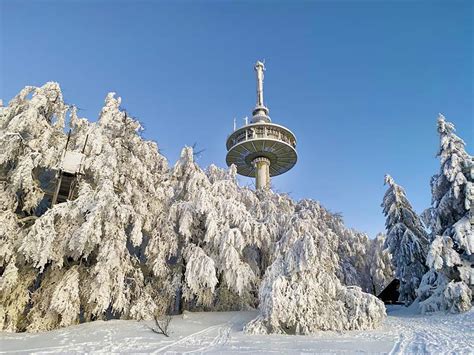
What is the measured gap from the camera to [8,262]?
9820mm

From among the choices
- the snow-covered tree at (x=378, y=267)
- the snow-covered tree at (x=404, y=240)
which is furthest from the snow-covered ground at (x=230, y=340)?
the snow-covered tree at (x=378, y=267)

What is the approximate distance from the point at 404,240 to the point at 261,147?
19.1 m

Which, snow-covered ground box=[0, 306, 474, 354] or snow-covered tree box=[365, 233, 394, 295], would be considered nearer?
snow-covered ground box=[0, 306, 474, 354]

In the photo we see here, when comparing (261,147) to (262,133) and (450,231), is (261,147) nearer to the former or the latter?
(262,133)

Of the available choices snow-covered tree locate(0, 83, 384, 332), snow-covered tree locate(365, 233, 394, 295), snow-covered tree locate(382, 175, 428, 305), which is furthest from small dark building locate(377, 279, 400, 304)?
snow-covered tree locate(0, 83, 384, 332)

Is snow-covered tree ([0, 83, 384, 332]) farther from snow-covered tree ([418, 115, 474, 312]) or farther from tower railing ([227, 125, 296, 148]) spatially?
tower railing ([227, 125, 296, 148])

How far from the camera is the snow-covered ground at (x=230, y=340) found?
7.00 meters

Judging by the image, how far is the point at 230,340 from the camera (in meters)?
8.18

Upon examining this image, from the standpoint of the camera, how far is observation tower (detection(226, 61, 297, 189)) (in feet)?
108

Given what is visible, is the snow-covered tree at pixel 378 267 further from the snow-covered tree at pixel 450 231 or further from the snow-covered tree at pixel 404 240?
the snow-covered tree at pixel 450 231

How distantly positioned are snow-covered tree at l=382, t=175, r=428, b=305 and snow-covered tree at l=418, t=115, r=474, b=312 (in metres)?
1.84

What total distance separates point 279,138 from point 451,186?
20.7 m

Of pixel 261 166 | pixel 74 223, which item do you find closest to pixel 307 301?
pixel 74 223

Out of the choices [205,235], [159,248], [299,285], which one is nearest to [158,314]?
[159,248]
